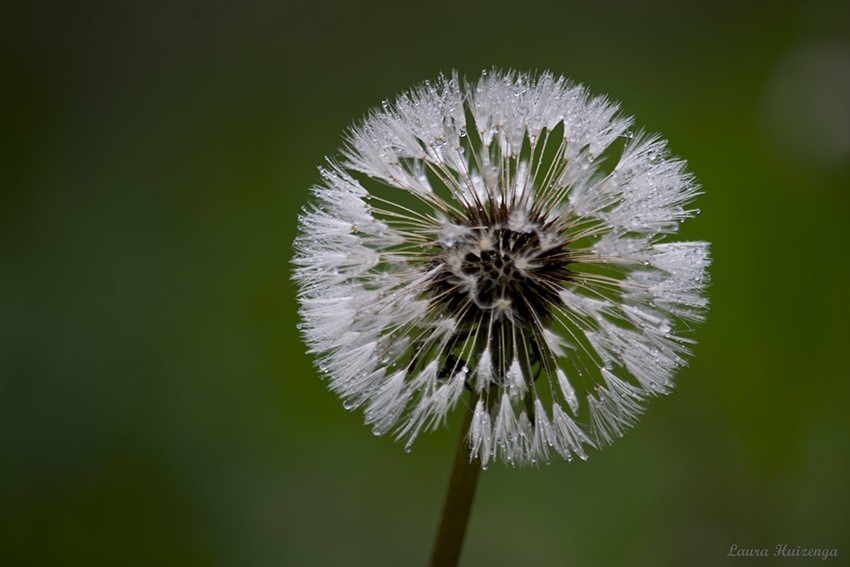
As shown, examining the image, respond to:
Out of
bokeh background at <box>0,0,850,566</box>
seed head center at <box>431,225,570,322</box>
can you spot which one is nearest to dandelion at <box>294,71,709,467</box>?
seed head center at <box>431,225,570,322</box>

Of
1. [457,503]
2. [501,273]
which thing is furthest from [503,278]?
[457,503]

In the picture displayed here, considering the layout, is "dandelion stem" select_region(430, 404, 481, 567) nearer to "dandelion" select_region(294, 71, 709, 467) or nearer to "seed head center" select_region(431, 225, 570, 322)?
"dandelion" select_region(294, 71, 709, 467)

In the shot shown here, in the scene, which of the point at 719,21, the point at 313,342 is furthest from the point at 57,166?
the point at 719,21

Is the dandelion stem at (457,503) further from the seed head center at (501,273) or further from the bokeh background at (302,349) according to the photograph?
the bokeh background at (302,349)

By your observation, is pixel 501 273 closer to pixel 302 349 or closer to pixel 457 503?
pixel 457 503

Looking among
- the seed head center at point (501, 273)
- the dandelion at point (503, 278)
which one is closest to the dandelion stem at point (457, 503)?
the dandelion at point (503, 278)

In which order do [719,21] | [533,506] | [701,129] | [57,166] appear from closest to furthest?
[533,506] < [701,129] < [57,166] < [719,21]

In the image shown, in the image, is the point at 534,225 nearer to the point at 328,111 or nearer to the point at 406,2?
the point at 328,111
